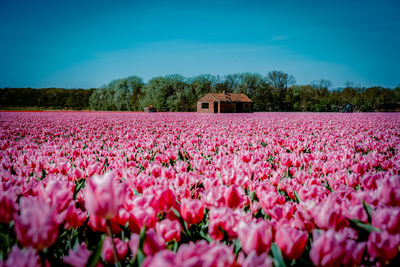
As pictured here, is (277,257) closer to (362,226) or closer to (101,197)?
(362,226)

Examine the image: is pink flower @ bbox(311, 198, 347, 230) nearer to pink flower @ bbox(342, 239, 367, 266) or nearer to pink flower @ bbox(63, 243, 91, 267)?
pink flower @ bbox(342, 239, 367, 266)

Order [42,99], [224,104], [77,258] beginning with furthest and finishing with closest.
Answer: [42,99]
[224,104]
[77,258]

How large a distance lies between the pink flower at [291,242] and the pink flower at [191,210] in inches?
16.5

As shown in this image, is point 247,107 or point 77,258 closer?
point 77,258

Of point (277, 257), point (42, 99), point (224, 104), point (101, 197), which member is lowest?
point (277, 257)

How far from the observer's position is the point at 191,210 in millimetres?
1238

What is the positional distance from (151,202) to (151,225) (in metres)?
0.11

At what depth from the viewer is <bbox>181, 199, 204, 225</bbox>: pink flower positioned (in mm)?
1231

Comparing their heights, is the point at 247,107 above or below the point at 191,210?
above

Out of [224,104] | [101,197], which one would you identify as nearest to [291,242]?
[101,197]

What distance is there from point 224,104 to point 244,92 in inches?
816

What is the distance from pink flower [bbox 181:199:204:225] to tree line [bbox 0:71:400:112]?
204ft

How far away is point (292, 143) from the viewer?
4.65 m

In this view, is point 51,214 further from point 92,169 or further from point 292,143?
point 292,143
